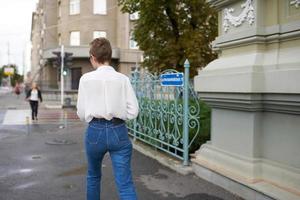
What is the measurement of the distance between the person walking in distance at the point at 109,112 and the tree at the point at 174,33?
10.9 meters

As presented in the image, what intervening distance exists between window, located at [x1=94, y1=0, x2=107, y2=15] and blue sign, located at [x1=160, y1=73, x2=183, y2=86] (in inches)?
1285

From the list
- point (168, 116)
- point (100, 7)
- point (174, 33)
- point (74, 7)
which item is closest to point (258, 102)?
point (168, 116)

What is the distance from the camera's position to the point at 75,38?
126 feet

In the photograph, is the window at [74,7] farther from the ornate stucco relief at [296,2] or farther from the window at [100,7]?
the ornate stucco relief at [296,2]

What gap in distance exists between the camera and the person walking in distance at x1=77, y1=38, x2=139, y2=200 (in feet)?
12.4

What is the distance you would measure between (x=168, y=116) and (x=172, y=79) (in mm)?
669

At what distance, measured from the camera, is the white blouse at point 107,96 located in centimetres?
378

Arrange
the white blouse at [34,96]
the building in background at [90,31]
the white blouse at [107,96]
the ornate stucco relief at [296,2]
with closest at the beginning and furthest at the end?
the white blouse at [107,96] → the ornate stucco relief at [296,2] → the white blouse at [34,96] → the building in background at [90,31]

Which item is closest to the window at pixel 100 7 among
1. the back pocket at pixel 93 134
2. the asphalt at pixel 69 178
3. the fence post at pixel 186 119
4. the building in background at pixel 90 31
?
the building in background at pixel 90 31

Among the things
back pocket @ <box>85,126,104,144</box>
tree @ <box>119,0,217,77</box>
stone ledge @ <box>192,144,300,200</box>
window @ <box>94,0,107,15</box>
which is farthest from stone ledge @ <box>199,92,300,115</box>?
window @ <box>94,0,107,15</box>

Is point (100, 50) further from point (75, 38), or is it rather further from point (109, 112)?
point (75, 38)

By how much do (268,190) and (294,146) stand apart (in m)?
0.58

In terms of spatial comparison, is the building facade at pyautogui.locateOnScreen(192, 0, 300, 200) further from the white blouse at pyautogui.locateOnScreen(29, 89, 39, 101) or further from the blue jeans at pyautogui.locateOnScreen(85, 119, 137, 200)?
the white blouse at pyautogui.locateOnScreen(29, 89, 39, 101)

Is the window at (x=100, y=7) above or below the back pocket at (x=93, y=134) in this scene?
above
